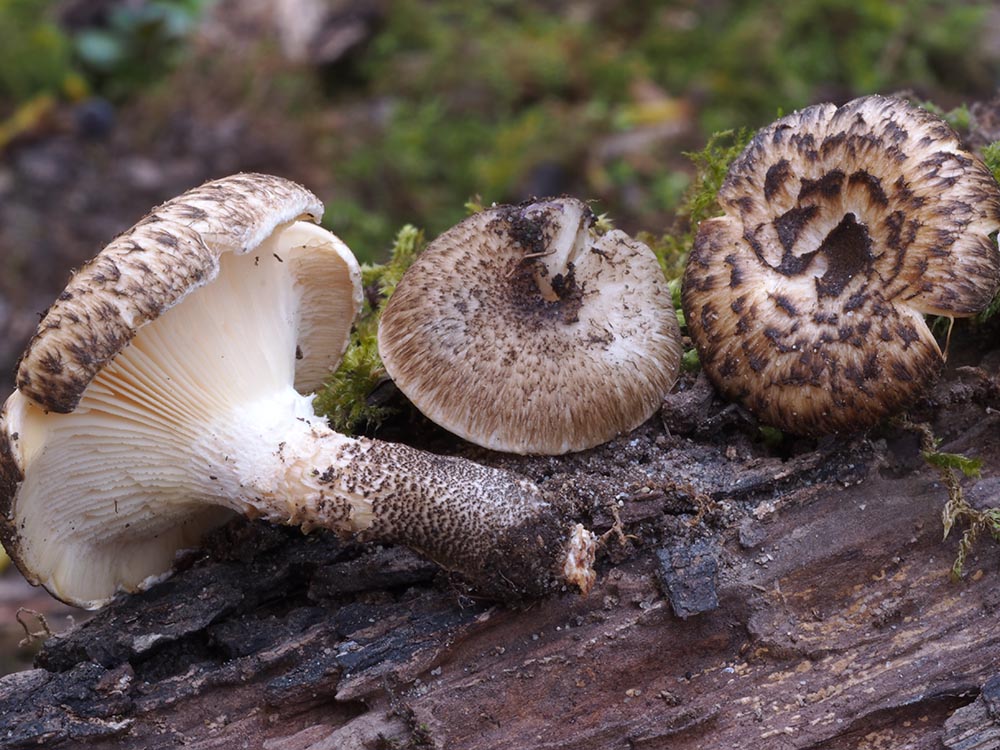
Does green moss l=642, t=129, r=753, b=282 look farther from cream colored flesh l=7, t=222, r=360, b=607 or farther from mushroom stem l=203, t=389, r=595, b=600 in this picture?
cream colored flesh l=7, t=222, r=360, b=607

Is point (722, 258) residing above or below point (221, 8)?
below

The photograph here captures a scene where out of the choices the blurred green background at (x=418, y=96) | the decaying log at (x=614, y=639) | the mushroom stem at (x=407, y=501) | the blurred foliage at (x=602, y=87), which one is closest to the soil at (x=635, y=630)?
the decaying log at (x=614, y=639)

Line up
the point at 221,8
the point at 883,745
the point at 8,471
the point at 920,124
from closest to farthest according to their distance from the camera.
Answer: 1. the point at 8,471
2. the point at 883,745
3. the point at 920,124
4. the point at 221,8

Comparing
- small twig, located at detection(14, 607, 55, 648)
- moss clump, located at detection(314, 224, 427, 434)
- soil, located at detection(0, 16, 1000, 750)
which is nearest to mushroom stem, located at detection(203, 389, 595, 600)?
soil, located at detection(0, 16, 1000, 750)

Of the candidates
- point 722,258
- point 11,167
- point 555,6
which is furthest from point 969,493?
point 11,167

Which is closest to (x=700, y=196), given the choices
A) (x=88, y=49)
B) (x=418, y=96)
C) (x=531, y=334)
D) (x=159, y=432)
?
(x=531, y=334)

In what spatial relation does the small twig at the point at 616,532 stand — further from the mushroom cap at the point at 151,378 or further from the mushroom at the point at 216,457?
the mushroom cap at the point at 151,378

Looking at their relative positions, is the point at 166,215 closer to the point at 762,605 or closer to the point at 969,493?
the point at 762,605

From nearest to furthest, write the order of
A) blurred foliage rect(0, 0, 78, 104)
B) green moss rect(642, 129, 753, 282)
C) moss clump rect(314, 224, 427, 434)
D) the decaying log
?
the decaying log
moss clump rect(314, 224, 427, 434)
green moss rect(642, 129, 753, 282)
blurred foliage rect(0, 0, 78, 104)
